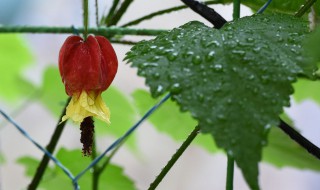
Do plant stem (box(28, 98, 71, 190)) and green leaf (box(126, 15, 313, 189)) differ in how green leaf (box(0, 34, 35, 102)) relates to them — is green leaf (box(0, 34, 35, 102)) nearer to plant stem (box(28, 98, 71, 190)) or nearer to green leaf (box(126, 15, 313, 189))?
plant stem (box(28, 98, 71, 190))

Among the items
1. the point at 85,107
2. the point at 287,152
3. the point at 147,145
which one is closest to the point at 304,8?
the point at 85,107

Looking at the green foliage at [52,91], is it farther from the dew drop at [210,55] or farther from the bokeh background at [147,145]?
the bokeh background at [147,145]

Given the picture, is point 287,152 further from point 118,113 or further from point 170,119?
point 118,113

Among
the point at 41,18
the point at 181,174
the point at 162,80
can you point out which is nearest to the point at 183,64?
the point at 162,80

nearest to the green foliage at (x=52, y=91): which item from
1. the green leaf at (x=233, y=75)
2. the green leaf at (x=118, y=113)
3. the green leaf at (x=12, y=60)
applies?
the green leaf at (x=118, y=113)

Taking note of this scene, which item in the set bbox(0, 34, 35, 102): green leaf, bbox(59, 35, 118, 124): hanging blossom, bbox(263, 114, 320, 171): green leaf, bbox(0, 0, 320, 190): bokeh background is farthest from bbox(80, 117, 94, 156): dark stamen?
bbox(0, 0, 320, 190): bokeh background

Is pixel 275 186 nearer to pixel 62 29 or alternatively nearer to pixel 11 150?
pixel 11 150
